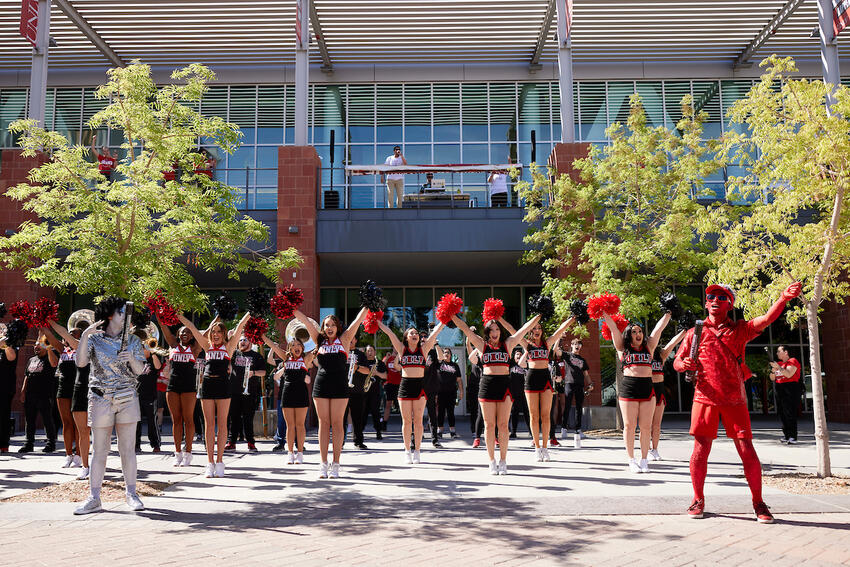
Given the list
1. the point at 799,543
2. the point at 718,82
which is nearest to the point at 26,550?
the point at 799,543

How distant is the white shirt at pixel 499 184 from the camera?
17.4 meters

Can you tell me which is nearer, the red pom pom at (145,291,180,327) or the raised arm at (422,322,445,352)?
the red pom pom at (145,291,180,327)

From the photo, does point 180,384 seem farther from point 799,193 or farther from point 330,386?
point 799,193

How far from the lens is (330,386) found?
25.2ft

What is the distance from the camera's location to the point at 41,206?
7.58 metres

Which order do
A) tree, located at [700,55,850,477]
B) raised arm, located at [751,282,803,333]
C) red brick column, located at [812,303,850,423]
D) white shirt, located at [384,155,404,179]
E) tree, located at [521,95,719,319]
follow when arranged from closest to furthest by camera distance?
1. raised arm, located at [751,282,803,333]
2. tree, located at [700,55,850,477]
3. tree, located at [521,95,719,319]
4. white shirt, located at [384,155,404,179]
5. red brick column, located at [812,303,850,423]

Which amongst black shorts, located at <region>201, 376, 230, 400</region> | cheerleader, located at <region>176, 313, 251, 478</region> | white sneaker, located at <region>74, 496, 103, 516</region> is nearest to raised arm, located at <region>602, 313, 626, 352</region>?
cheerleader, located at <region>176, 313, 251, 478</region>

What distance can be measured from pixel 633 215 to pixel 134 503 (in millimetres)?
11170

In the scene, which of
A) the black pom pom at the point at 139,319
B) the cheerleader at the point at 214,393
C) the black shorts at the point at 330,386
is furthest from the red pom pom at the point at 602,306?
the black pom pom at the point at 139,319

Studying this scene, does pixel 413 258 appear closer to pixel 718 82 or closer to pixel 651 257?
pixel 651 257

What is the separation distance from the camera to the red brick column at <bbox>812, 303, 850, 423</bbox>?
17516 mm

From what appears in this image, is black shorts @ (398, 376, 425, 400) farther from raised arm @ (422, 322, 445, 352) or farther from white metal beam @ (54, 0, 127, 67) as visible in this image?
white metal beam @ (54, 0, 127, 67)

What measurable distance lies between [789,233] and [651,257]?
5.44m

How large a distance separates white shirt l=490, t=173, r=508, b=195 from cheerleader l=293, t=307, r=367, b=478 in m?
10.4
